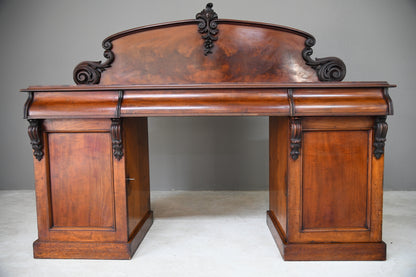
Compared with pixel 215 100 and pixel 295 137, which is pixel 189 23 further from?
pixel 295 137

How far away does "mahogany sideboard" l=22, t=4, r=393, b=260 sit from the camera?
1.97 metres

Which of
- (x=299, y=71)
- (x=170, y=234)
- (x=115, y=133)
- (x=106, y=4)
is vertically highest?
(x=106, y=4)

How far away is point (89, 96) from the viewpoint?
202cm

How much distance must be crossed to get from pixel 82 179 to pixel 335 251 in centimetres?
176

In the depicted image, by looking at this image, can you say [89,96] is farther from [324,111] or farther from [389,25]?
[389,25]

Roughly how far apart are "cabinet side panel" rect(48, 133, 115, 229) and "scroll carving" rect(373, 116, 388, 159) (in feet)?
5.76

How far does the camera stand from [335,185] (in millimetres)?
2023

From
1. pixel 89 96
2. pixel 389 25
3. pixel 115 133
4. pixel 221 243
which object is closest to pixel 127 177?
pixel 115 133

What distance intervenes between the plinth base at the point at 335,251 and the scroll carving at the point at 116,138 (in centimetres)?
127

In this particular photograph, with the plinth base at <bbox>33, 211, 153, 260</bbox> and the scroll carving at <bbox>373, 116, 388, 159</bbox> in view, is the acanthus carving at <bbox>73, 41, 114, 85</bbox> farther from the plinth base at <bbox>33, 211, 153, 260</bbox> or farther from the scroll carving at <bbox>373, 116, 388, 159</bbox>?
the scroll carving at <bbox>373, 116, 388, 159</bbox>

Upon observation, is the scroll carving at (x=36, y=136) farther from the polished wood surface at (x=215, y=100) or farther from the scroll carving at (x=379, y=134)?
the scroll carving at (x=379, y=134)

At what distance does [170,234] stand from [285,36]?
179 centimetres

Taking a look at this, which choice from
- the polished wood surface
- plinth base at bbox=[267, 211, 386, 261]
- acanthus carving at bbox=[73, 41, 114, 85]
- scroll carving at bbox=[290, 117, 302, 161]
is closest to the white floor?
plinth base at bbox=[267, 211, 386, 261]

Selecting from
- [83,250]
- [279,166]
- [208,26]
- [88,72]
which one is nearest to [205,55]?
[208,26]
